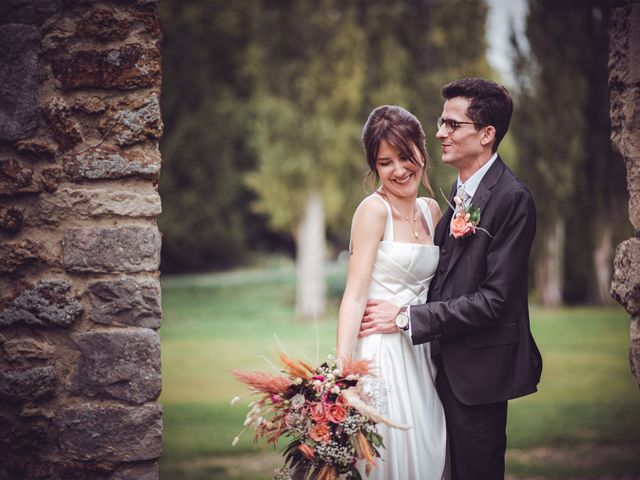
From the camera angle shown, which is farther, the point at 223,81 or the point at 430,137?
the point at 223,81

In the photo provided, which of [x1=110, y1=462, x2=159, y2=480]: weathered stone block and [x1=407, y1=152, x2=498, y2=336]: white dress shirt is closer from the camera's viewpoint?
[x1=110, y1=462, x2=159, y2=480]: weathered stone block

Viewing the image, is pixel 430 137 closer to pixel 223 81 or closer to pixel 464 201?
pixel 223 81

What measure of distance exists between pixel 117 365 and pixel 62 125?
43.7 inches

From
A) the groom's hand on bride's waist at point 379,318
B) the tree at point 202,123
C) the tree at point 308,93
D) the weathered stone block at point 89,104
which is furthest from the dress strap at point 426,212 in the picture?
the tree at point 202,123

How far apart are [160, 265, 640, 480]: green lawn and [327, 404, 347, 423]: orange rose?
1.33 ft

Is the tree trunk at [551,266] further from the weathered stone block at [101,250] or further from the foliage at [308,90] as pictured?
the weathered stone block at [101,250]

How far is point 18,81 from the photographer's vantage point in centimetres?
321

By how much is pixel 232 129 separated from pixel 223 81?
237 centimetres

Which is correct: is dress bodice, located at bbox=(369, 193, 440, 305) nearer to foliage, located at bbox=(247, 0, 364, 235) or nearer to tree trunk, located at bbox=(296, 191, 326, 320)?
foliage, located at bbox=(247, 0, 364, 235)

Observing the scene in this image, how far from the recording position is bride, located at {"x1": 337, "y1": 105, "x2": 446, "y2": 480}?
350 cm

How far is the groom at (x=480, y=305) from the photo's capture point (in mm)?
3375

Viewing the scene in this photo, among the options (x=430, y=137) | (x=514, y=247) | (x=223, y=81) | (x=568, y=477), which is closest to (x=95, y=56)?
(x=514, y=247)

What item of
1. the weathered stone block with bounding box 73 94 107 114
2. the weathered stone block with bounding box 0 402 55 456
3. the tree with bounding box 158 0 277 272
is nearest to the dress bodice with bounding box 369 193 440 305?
the weathered stone block with bounding box 73 94 107 114

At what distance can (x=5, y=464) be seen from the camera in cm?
319
